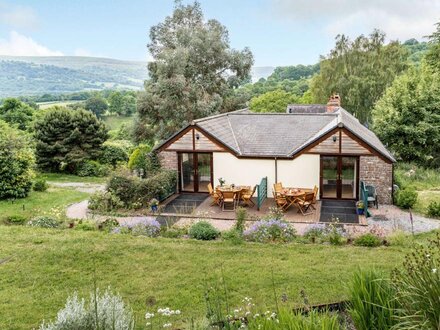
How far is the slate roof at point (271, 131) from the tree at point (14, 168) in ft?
30.2

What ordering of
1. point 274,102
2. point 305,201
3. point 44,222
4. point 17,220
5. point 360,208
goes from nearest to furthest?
1. point 44,222
2. point 17,220
3. point 360,208
4. point 305,201
5. point 274,102

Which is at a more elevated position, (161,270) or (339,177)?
(339,177)

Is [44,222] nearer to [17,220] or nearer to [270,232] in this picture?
[17,220]

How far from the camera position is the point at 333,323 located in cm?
461

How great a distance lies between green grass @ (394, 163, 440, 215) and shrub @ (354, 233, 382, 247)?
5972 mm

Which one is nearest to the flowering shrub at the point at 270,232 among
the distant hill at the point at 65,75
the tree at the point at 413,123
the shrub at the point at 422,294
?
the shrub at the point at 422,294

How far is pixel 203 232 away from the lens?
13086 millimetres

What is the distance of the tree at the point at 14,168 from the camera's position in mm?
21859

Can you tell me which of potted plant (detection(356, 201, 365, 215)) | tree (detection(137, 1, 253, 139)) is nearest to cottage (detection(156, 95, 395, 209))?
potted plant (detection(356, 201, 365, 215))

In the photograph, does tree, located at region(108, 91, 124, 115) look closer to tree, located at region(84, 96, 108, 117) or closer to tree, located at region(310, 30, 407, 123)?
tree, located at region(84, 96, 108, 117)

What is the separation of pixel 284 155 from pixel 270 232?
7744 mm

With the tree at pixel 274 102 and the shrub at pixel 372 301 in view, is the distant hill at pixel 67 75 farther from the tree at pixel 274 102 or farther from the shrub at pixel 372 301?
the shrub at pixel 372 301

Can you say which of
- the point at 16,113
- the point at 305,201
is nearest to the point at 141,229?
the point at 305,201

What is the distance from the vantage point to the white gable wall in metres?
20.0
